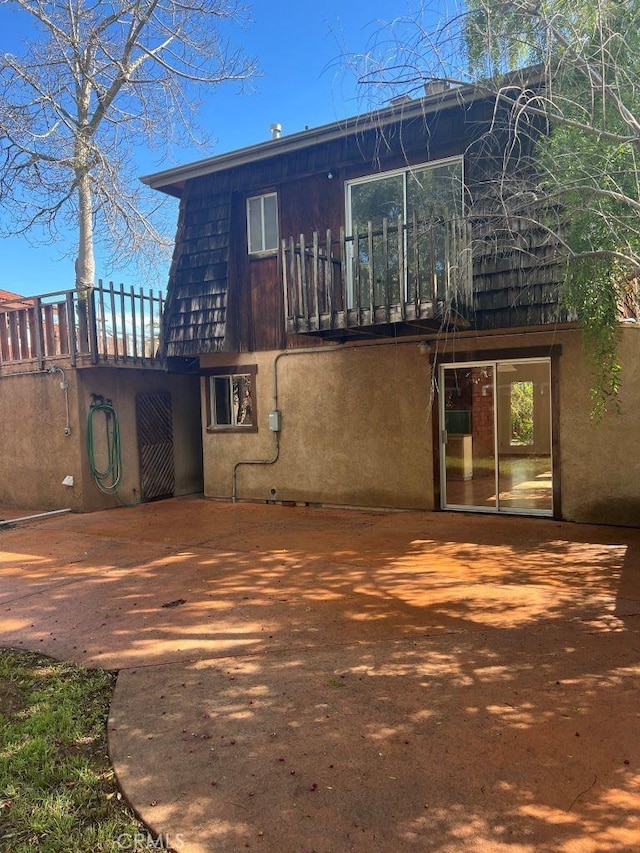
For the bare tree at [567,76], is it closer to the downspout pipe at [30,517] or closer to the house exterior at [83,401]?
the house exterior at [83,401]

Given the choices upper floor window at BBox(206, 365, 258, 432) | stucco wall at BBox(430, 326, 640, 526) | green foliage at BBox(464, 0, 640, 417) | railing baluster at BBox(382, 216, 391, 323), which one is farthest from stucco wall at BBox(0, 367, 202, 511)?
green foliage at BBox(464, 0, 640, 417)

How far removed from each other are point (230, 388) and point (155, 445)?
202 cm

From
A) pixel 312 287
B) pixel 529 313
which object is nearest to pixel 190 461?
pixel 312 287

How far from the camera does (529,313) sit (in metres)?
7.56

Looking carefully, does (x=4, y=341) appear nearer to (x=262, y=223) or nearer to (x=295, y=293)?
(x=262, y=223)

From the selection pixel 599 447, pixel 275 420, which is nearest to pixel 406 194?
pixel 275 420

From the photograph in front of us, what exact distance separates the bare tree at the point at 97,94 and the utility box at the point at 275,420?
6865mm

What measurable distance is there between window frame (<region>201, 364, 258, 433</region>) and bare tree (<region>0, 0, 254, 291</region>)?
556 cm

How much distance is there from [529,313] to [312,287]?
9.99 ft

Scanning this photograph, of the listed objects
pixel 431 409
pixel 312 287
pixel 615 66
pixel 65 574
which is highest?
pixel 615 66

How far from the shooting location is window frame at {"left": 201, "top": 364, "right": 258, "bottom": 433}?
10.4 m

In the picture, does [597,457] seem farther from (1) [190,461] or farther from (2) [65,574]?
(1) [190,461]

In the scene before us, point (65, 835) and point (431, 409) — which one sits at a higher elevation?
point (431, 409)

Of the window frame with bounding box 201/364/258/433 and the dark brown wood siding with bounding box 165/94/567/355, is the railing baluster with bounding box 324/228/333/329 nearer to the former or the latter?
the dark brown wood siding with bounding box 165/94/567/355
